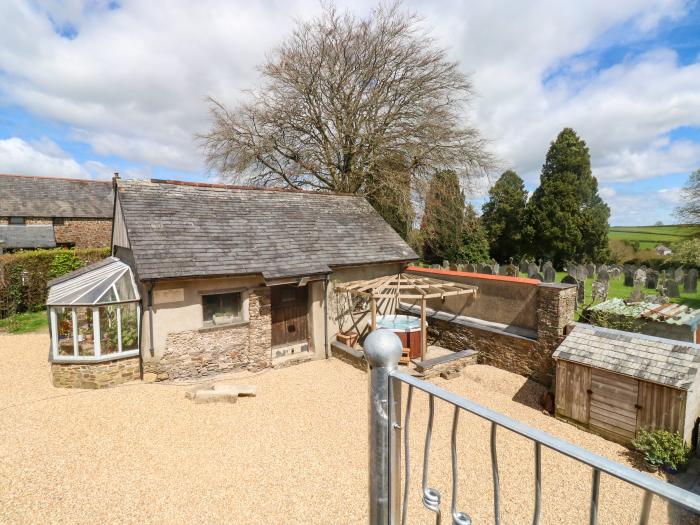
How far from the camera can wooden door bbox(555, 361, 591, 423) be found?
8.44m

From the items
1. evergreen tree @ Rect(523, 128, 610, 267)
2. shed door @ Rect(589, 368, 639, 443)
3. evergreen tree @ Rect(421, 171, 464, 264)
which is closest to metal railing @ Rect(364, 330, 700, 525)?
shed door @ Rect(589, 368, 639, 443)

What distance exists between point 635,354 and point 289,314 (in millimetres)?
9264

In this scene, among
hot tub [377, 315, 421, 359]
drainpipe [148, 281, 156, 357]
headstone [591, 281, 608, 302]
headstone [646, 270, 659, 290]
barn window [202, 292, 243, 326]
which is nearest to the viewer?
drainpipe [148, 281, 156, 357]

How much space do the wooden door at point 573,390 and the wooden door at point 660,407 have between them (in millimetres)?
999

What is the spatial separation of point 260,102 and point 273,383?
15.3 metres

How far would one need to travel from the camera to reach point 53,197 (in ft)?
86.3

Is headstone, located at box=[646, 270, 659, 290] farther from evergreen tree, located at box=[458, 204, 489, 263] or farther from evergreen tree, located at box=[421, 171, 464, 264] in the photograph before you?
evergreen tree, located at box=[421, 171, 464, 264]

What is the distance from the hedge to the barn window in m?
12.0

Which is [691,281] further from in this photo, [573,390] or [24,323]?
[24,323]

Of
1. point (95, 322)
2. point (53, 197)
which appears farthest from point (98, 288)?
point (53, 197)

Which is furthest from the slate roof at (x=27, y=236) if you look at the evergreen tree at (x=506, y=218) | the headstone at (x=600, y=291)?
the evergreen tree at (x=506, y=218)

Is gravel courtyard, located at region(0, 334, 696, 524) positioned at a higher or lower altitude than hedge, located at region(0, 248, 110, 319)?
lower

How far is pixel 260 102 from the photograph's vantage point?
19578 millimetres

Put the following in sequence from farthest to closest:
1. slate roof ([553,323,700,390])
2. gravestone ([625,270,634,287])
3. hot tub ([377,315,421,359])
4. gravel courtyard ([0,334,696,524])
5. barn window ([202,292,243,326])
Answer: gravestone ([625,270,634,287]) < hot tub ([377,315,421,359]) < barn window ([202,292,243,326]) < slate roof ([553,323,700,390]) < gravel courtyard ([0,334,696,524])
